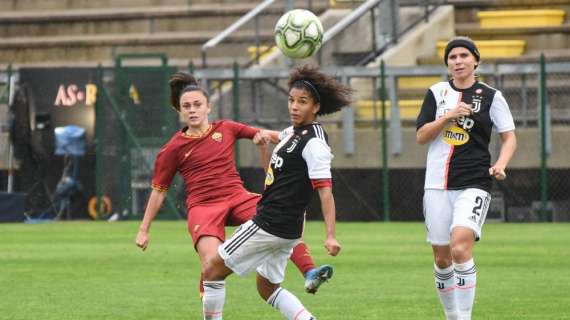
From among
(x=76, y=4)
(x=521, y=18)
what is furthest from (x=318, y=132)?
(x=76, y=4)

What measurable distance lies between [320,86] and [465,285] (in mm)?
1836

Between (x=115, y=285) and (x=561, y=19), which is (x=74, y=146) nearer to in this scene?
(x=561, y=19)

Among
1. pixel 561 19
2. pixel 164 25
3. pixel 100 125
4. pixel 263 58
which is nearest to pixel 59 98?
pixel 100 125

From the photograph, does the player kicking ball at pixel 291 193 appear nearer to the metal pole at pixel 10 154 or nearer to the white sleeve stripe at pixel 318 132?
the white sleeve stripe at pixel 318 132

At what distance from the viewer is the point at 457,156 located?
11.1m

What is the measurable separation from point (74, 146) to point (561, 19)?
428 inches

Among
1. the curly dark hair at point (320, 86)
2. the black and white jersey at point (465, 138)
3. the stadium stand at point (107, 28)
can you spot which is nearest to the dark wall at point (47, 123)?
the stadium stand at point (107, 28)

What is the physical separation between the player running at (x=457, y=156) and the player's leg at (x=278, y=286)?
1266 mm

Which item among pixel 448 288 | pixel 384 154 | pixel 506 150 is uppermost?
pixel 506 150

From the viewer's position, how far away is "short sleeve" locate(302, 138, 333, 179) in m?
10.0

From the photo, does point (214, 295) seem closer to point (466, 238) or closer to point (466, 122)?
point (466, 238)

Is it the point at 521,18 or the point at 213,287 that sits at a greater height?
the point at 521,18

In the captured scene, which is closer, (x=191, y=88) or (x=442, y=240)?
(x=442, y=240)

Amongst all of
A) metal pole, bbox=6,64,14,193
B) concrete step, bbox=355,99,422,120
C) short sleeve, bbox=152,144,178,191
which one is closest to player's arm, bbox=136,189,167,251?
short sleeve, bbox=152,144,178,191
